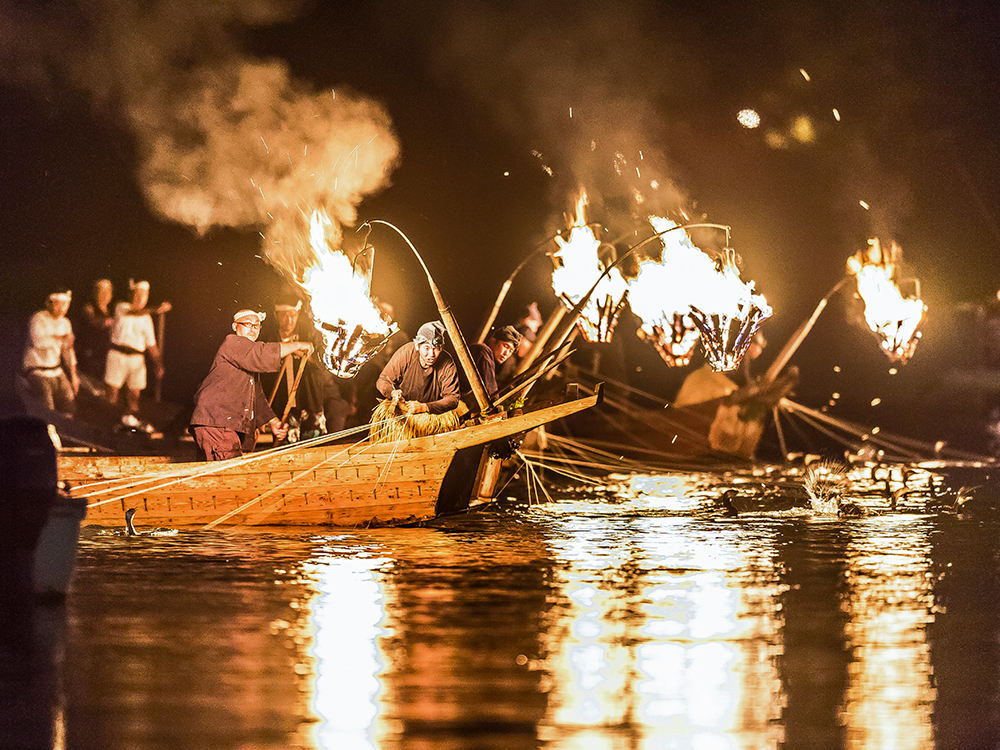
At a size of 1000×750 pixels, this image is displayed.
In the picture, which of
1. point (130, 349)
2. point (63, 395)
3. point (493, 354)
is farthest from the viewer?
point (130, 349)

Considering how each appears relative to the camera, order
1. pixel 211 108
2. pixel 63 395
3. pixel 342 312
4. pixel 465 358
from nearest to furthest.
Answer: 1. pixel 465 358
2. pixel 342 312
3. pixel 63 395
4. pixel 211 108

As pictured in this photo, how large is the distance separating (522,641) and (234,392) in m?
5.31

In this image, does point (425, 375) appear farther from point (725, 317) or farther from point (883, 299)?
point (883, 299)

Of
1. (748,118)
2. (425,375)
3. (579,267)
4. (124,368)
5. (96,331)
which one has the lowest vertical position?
(425,375)

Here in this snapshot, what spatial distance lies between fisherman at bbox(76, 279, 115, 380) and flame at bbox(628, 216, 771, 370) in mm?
6223

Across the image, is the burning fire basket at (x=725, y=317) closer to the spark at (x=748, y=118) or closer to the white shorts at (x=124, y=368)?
the white shorts at (x=124, y=368)

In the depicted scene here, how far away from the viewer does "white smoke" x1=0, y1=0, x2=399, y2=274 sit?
1997 cm

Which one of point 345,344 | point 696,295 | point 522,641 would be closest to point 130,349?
point 345,344

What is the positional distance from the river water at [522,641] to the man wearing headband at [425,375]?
3.39 feet

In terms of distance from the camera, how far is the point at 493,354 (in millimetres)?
13133

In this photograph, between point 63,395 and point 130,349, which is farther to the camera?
point 130,349

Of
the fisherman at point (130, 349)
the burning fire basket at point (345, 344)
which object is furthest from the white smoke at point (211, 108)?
the burning fire basket at point (345, 344)

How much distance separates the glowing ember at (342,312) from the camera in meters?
12.6

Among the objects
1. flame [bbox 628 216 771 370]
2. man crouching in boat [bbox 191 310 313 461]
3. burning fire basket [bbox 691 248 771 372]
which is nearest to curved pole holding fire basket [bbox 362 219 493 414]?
man crouching in boat [bbox 191 310 313 461]
